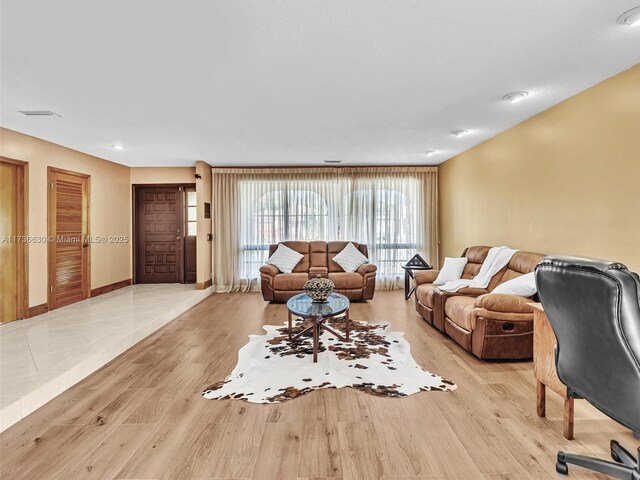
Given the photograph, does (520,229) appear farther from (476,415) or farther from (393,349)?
(476,415)

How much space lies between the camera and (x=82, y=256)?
5676 mm

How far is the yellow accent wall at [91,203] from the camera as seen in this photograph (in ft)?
15.0

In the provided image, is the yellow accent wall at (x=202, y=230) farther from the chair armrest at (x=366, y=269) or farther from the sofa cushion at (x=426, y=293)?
the sofa cushion at (x=426, y=293)

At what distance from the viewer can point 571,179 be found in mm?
3383

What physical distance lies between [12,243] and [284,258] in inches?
154

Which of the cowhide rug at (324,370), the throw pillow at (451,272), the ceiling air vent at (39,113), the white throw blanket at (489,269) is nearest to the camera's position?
the cowhide rug at (324,370)

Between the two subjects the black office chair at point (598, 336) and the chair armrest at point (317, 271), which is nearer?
the black office chair at point (598, 336)

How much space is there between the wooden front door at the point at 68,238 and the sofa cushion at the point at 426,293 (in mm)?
5358

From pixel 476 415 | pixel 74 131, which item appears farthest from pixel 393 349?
pixel 74 131

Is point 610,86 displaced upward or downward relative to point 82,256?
upward

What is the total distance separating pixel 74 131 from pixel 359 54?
398 centimetres

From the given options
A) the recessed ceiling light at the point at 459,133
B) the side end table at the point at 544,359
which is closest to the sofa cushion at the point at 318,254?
the recessed ceiling light at the point at 459,133

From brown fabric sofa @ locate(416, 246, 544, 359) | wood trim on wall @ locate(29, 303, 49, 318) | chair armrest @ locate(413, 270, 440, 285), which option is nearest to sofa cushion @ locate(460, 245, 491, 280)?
chair armrest @ locate(413, 270, 440, 285)

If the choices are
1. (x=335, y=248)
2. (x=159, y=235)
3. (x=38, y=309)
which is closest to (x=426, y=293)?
(x=335, y=248)
